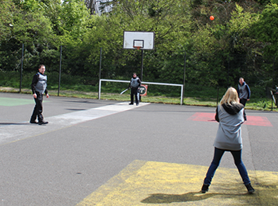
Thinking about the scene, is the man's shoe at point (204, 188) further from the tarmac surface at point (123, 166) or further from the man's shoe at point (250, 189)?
the man's shoe at point (250, 189)

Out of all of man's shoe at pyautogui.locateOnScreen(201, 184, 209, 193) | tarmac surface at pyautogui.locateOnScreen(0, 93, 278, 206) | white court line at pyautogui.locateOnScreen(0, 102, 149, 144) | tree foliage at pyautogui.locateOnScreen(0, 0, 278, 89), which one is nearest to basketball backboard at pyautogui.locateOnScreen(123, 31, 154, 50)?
tree foliage at pyautogui.locateOnScreen(0, 0, 278, 89)

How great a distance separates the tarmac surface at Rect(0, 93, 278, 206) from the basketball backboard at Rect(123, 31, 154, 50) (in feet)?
35.9

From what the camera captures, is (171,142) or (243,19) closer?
(171,142)

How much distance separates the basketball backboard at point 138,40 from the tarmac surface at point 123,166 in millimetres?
10935

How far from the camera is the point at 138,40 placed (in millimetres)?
20688

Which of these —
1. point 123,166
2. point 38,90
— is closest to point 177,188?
point 123,166

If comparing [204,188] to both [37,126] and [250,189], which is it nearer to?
[250,189]

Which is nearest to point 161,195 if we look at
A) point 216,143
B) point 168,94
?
point 216,143

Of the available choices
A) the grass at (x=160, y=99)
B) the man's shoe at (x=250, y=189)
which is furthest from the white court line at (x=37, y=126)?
the grass at (x=160, y=99)

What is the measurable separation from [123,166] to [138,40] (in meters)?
15.7

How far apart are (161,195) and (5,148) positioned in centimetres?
400

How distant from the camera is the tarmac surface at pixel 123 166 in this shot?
441cm

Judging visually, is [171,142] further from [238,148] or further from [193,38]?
[193,38]

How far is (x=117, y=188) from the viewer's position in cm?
471
